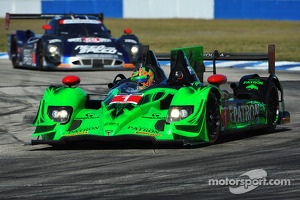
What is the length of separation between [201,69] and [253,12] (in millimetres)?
32628

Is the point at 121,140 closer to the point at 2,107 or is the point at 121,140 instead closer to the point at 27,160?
the point at 27,160

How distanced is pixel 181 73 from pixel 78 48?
10177 mm

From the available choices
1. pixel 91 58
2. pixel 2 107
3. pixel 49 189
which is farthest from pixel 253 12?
pixel 49 189

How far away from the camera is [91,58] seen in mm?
20047

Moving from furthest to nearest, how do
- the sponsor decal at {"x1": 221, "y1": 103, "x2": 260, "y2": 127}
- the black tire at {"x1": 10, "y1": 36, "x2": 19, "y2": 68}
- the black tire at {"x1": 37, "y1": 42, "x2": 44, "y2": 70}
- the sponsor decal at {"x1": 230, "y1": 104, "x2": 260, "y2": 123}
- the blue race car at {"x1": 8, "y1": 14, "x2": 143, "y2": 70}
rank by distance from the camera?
the black tire at {"x1": 10, "y1": 36, "x2": 19, "y2": 68} → the black tire at {"x1": 37, "y1": 42, "x2": 44, "y2": 70} → the blue race car at {"x1": 8, "y1": 14, "x2": 143, "y2": 70} → the sponsor decal at {"x1": 230, "y1": 104, "x2": 260, "y2": 123} → the sponsor decal at {"x1": 221, "y1": 103, "x2": 260, "y2": 127}

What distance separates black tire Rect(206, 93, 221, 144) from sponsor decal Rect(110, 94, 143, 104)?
0.71 metres

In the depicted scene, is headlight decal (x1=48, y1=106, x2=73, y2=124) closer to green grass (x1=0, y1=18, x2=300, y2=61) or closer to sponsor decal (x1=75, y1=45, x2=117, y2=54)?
sponsor decal (x1=75, y1=45, x2=117, y2=54)

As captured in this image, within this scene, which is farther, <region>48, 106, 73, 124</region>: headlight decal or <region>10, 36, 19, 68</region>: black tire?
<region>10, 36, 19, 68</region>: black tire

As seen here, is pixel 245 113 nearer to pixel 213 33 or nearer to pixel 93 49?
pixel 93 49

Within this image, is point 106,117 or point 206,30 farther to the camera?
point 206,30

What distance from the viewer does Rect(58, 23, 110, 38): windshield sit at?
21.2 metres

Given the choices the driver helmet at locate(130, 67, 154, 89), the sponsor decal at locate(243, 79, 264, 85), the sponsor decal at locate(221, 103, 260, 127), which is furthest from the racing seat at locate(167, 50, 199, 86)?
the sponsor decal at locate(243, 79, 264, 85)

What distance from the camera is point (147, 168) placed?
26.3ft

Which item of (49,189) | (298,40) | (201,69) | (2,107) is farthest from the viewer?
(298,40)
